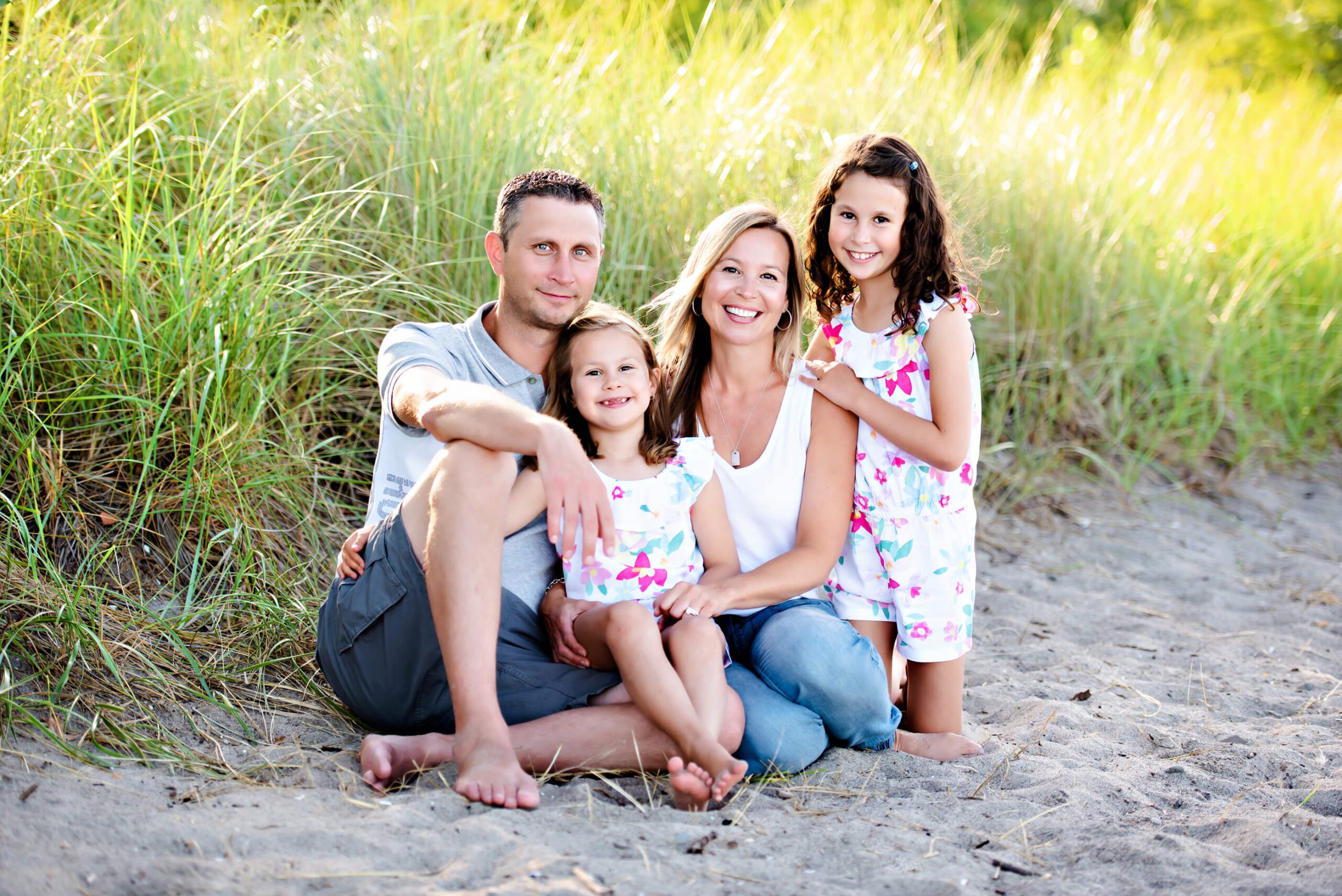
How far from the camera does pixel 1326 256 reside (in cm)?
648

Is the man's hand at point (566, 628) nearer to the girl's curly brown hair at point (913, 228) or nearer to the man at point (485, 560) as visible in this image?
the man at point (485, 560)

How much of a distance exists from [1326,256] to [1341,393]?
33.3 inches

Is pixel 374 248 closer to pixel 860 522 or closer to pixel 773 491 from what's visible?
pixel 773 491

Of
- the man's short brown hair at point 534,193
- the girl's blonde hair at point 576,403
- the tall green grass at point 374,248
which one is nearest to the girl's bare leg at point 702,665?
the girl's blonde hair at point 576,403

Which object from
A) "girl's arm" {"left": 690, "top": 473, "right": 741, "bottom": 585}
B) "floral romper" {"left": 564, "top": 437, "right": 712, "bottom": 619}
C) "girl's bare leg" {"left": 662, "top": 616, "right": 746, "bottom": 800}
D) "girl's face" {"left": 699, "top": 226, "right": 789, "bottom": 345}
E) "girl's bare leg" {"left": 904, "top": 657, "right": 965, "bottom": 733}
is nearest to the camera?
"girl's bare leg" {"left": 662, "top": 616, "right": 746, "bottom": 800}

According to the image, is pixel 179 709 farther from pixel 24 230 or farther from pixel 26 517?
pixel 24 230

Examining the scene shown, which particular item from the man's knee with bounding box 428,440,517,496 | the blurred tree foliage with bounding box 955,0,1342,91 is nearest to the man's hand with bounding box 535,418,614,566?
the man's knee with bounding box 428,440,517,496

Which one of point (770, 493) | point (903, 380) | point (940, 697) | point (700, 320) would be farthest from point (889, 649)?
point (700, 320)

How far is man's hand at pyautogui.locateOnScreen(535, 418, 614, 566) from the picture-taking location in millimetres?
2246

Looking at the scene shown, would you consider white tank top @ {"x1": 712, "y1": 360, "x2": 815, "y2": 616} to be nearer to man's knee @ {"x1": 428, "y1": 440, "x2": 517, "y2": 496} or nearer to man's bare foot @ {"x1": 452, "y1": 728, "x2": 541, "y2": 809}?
man's knee @ {"x1": 428, "y1": 440, "x2": 517, "y2": 496}

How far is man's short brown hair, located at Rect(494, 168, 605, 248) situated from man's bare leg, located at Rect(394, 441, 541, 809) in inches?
32.1

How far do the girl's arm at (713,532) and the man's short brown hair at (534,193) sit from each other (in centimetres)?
84

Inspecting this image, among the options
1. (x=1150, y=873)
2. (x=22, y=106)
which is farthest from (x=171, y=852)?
(x=22, y=106)

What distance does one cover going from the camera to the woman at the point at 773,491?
103 inches
